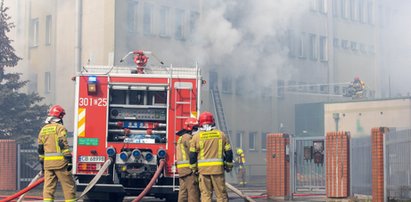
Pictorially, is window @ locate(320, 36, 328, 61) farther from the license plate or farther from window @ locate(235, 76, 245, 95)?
the license plate

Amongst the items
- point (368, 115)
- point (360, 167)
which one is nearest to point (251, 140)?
point (368, 115)

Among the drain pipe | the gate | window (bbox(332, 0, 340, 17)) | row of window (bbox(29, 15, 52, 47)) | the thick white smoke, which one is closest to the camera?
the gate

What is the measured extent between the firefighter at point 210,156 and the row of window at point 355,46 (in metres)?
35.1

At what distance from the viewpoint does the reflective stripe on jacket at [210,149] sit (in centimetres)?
1088

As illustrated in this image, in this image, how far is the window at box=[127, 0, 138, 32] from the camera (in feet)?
112

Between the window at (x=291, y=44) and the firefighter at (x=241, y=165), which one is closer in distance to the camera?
the firefighter at (x=241, y=165)

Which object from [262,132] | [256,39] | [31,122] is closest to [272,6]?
[256,39]

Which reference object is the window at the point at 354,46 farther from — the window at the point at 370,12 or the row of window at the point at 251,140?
the row of window at the point at 251,140

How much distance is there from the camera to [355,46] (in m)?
45.8

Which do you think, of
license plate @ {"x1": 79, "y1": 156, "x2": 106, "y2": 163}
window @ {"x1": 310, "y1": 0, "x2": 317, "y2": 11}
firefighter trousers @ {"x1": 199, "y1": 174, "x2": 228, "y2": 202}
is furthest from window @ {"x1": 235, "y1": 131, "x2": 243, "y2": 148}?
firefighter trousers @ {"x1": 199, "y1": 174, "x2": 228, "y2": 202}

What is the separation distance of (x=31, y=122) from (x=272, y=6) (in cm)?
1191

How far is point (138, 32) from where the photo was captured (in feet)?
112

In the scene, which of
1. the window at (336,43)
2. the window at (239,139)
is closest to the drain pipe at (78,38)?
the window at (239,139)

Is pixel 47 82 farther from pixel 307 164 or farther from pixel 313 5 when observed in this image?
pixel 307 164
